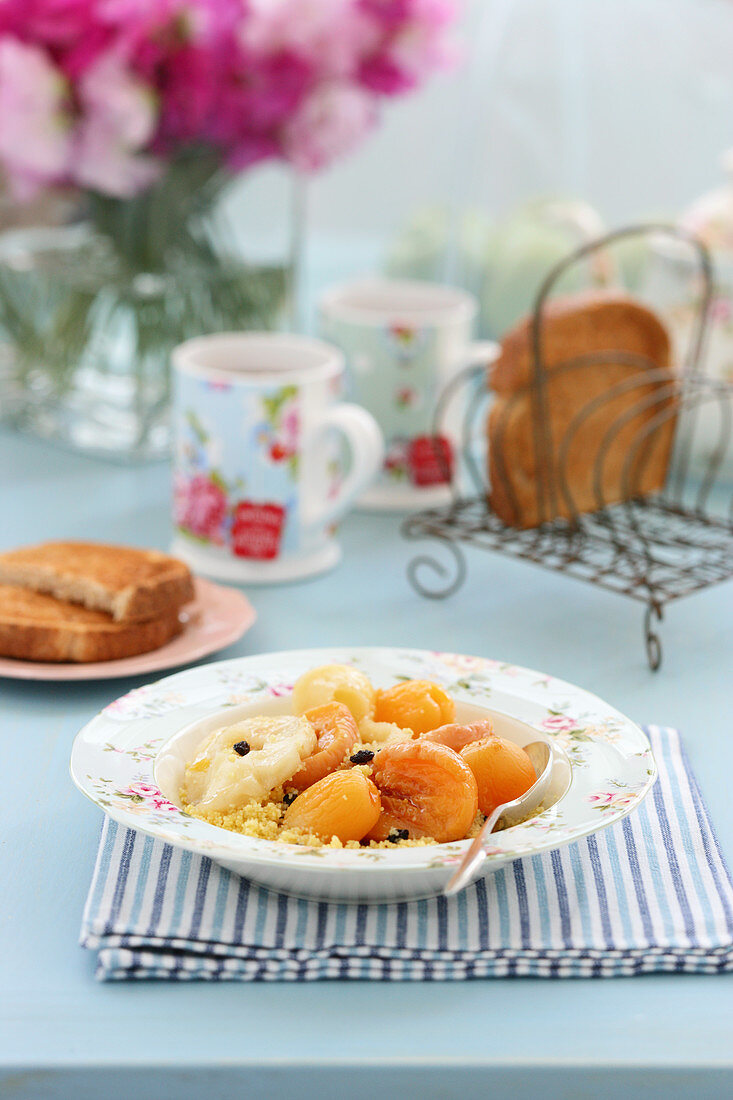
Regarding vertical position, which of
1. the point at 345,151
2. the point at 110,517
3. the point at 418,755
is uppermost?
the point at 345,151

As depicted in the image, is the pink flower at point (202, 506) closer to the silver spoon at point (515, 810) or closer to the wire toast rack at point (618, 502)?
the wire toast rack at point (618, 502)

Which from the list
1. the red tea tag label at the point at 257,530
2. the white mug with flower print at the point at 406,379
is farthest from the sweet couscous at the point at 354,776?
the white mug with flower print at the point at 406,379

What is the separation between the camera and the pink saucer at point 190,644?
29.0 inches

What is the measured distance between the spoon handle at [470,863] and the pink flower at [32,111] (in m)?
0.74

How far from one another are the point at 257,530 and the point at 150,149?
370 mm

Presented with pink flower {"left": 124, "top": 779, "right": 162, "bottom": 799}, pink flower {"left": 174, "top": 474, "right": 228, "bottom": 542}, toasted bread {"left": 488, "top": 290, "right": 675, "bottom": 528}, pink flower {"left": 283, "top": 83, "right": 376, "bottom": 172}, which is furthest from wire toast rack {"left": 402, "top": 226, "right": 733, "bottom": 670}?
pink flower {"left": 124, "top": 779, "right": 162, "bottom": 799}

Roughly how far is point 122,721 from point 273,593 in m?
0.34

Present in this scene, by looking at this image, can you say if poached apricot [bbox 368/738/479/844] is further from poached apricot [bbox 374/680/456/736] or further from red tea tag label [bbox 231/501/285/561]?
red tea tag label [bbox 231/501/285/561]

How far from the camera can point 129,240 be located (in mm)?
1127

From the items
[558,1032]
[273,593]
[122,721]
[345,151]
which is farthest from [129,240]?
[558,1032]

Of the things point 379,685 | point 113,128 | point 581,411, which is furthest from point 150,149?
point 379,685

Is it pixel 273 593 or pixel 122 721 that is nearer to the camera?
pixel 122 721

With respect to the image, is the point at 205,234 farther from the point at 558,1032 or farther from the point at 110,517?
the point at 558,1032

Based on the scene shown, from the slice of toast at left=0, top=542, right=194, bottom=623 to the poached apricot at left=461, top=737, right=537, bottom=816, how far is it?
0.95 feet
